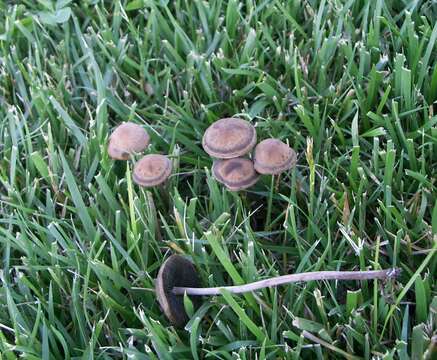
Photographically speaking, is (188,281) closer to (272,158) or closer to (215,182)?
(215,182)

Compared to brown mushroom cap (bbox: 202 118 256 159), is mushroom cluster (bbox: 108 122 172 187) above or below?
below

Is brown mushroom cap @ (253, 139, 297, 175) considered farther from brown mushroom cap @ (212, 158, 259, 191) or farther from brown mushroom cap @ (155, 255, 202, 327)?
brown mushroom cap @ (155, 255, 202, 327)

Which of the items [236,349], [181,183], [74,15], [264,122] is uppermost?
[74,15]

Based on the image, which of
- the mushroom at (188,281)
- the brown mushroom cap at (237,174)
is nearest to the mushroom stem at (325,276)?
the mushroom at (188,281)

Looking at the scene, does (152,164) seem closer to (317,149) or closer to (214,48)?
(317,149)

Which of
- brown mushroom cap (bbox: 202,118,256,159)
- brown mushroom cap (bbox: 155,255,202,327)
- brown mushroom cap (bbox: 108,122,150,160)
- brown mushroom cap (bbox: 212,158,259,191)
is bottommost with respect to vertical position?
brown mushroom cap (bbox: 155,255,202,327)

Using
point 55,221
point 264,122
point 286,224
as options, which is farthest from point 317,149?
point 55,221

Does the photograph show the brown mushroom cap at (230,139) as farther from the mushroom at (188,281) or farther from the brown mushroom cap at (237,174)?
the mushroom at (188,281)

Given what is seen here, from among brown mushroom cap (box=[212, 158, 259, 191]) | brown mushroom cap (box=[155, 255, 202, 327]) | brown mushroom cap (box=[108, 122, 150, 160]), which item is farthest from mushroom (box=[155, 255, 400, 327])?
brown mushroom cap (box=[108, 122, 150, 160])
